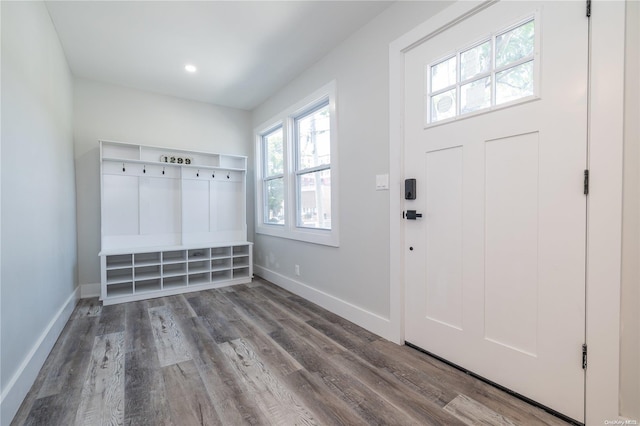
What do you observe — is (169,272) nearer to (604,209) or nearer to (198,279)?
(198,279)

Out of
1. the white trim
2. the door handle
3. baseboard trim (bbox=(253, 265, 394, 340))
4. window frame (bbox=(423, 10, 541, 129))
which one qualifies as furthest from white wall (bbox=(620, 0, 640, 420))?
baseboard trim (bbox=(253, 265, 394, 340))

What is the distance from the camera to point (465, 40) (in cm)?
174

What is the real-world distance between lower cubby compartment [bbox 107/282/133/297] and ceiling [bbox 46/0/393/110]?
8.61ft

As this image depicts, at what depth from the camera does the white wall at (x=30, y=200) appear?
149 cm

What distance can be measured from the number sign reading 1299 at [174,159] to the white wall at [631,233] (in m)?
4.32

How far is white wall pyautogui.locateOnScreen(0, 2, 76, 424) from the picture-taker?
4.89 ft

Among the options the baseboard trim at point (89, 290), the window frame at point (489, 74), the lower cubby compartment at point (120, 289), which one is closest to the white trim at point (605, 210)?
the window frame at point (489, 74)

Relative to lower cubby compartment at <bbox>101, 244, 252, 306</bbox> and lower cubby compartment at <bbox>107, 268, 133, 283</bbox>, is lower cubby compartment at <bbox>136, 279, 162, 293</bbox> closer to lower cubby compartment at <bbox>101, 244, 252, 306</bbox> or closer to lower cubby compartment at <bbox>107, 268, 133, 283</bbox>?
lower cubby compartment at <bbox>101, 244, 252, 306</bbox>

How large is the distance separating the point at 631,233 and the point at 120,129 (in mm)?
4901

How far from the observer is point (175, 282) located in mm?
3754

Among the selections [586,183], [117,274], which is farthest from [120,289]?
[586,183]

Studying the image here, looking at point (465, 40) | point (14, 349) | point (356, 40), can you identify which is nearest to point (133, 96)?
point (356, 40)

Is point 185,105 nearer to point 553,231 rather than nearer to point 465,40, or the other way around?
point 465,40

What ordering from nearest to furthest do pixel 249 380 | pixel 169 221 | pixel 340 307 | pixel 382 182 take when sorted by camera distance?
pixel 249 380
pixel 382 182
pixel 340 307
pixel 169 221
